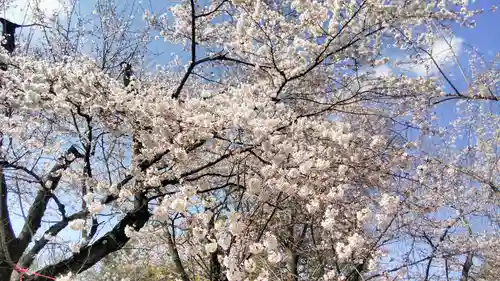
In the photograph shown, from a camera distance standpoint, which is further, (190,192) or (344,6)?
(344,6)

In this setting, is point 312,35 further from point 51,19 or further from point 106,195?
point 51,19

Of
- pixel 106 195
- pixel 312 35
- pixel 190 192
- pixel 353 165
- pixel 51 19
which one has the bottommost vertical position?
pixel 190 192

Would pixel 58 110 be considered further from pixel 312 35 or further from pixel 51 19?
pixel 51 19

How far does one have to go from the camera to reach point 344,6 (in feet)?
13.0

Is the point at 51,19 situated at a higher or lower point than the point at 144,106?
higher

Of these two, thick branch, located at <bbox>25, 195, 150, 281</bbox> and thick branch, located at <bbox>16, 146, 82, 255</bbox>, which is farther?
thick branch, located at <bbox>16, 146, 82, 255</bbox>

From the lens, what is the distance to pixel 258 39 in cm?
461

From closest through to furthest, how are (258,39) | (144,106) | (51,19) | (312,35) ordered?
(144,106) → (312,35) → (258,39) → (51,19)

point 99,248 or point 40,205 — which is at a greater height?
point 40,205

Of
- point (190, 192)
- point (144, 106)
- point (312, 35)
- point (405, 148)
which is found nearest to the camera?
point (190, 192)

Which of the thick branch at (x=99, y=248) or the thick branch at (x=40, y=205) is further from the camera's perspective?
the thick branch at (x=40, y=205)

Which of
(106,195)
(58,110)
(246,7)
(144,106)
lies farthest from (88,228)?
(246,7)

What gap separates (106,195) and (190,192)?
1643 millimetres

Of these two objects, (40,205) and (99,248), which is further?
(40,205)
